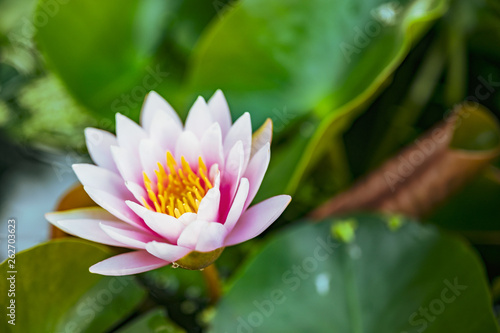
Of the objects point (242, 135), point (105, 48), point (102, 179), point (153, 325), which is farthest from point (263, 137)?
point (105, 48)

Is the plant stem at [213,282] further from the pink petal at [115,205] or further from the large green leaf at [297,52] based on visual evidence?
the large green leaf at [297,52]

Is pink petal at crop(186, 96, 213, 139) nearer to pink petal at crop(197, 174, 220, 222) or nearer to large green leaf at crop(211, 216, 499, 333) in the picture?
pink petal at crop(197, 174, 220, 222)

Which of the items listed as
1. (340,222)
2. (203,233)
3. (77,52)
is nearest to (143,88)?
(77,52)

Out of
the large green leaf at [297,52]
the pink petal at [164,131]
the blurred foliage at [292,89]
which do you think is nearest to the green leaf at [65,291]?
the blurred foliage at [292,89]

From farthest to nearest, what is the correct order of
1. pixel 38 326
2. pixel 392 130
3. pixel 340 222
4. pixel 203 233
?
1. pixel 392 130
2. pixel 340 222
3. pixel 38 326
4. pixel 203 233

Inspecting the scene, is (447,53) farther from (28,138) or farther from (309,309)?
(28,138)

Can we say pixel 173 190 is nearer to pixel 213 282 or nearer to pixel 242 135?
pixel 242 135

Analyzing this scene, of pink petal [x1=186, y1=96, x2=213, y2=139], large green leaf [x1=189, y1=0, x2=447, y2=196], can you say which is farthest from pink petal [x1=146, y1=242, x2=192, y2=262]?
large green leaf [x1=189, y1=0, x2=447, y2=196]
